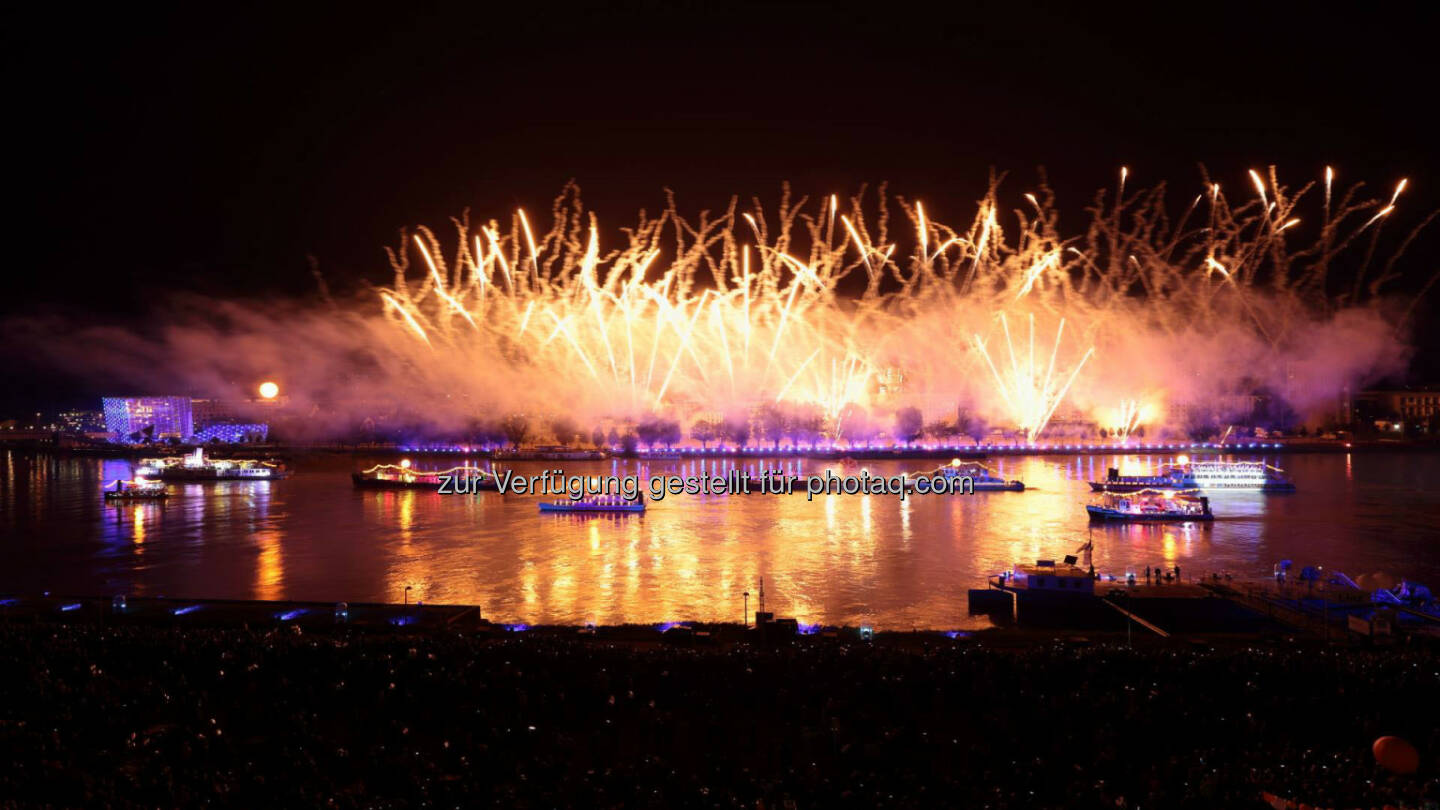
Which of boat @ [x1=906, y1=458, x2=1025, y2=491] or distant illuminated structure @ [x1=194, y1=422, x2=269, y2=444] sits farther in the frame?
distant illuminated structure @ [x1=194, y1=422, x2=269, y2=444]

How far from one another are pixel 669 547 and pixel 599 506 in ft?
16.7

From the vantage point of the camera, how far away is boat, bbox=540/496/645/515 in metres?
19.4

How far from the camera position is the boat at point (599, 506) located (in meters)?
19.4

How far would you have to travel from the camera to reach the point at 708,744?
5.92 meters

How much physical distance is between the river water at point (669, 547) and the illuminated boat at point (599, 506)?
47cm

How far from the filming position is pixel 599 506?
1944 cm

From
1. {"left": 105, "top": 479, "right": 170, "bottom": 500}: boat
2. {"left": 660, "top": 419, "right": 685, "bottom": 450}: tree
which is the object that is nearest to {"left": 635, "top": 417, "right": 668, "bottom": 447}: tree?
{"left": 660, "top": 419, "right": 685, "bottom": 450}: tree

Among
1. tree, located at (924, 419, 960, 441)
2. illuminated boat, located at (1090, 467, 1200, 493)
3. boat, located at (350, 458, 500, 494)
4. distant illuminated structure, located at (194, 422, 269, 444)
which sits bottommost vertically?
illuminated boat, located at (1090, 467, 1200, 493)

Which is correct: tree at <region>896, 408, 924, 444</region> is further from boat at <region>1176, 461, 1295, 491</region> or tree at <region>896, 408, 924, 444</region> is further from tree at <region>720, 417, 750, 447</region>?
boat at <region>1176, 461, 1295, 491</region>

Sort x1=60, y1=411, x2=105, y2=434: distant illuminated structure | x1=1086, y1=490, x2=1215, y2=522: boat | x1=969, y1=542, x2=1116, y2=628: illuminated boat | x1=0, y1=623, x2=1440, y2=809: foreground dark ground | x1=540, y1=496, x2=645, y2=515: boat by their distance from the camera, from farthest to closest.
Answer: x1=60, y1=411, x2=105, y2=434: distant illuminated structure → x1=540, y1=496, x2=645, y2=515: boat → x1=1086, y1=490, x2=1215, y2=522: boat → x1=969, y1=542, x2=1116, y2=628: illuminated boat → x1=0, y1=623, x2=1440, y2=809: foreground dark ground

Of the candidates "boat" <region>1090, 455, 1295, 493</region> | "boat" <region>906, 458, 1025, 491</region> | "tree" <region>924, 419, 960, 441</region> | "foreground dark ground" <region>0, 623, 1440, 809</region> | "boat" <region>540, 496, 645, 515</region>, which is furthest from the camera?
"tree" <region>924, 419, 960, 441</region>

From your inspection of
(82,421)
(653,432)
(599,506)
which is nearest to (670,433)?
(653,432)

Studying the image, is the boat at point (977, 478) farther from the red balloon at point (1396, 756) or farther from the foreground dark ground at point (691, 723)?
the red balloon at point (1396, 756)

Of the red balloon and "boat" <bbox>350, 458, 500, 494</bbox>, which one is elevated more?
"boat" <bbox>350, 458, 500, 494</bbox>
